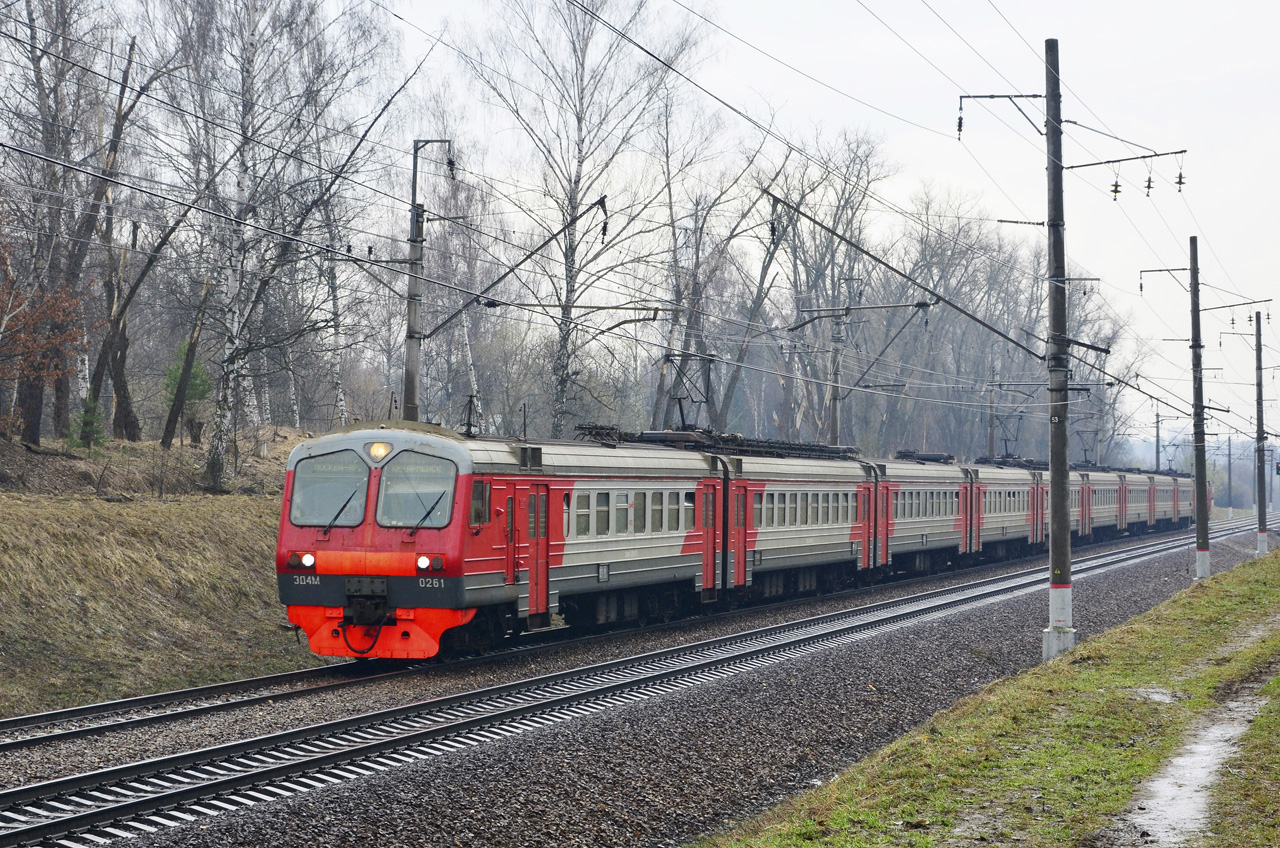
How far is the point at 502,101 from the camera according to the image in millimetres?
31734

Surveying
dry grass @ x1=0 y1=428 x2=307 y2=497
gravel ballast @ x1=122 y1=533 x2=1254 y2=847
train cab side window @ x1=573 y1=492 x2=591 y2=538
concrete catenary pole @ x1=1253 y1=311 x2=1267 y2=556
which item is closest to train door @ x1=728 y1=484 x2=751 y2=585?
train cab side window @ x1=573 y1=492 x2=591 y2=538

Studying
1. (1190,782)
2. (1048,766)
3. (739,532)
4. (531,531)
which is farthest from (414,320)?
(1190,782)

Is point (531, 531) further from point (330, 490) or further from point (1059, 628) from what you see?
point (1059, 628)

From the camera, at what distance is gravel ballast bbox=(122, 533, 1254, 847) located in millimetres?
8125

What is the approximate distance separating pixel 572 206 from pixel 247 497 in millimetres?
12319

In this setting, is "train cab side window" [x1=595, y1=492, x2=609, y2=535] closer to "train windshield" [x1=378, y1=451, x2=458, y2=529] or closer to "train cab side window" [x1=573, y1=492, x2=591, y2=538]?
"train cab side window" [x1=573, y1=492, x2=591, y2=538]

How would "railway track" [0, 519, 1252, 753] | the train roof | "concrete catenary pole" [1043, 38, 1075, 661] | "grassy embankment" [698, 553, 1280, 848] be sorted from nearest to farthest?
"grassy embankment" [698, 553, 1280, 848] < "railway track" [0, 519, 1252, 753] < the train roof < "concrete catenary pole" [1043, 38, 1075, 661]

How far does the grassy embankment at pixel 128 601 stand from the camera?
537 inches

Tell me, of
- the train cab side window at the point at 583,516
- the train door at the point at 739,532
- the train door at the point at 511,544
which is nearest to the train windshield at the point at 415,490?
the train door at the point at 511,544

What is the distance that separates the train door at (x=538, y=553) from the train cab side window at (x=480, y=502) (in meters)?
1.12

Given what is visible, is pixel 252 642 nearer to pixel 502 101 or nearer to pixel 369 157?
Answer: pixel 369 157

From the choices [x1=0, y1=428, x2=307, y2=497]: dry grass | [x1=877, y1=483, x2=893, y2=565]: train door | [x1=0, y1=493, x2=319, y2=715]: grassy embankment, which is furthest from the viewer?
[x1=877, y1=483, x2=893, y2=565]: train door

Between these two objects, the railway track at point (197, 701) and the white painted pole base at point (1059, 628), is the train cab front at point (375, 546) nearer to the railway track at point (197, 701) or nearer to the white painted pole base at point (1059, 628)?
the railway track at point (197, 701)

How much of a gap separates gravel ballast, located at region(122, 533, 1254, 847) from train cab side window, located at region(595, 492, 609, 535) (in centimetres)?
352
